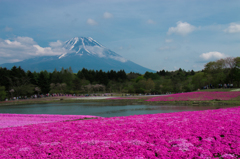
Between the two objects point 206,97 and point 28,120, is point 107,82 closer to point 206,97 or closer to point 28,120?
point 206,97

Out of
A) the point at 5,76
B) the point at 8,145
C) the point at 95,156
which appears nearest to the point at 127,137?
the point at 95,156

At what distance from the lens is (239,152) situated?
807 centimetres

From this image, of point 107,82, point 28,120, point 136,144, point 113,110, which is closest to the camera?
point 136,144

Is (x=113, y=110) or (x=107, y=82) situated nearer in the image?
(x=113, y=110)

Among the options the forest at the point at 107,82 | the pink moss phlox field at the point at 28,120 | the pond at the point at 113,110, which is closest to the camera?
the pink moss phlox field at the point at 28,120

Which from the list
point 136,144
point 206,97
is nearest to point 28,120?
point 136,144

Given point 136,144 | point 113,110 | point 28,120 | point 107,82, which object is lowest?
point 113,110

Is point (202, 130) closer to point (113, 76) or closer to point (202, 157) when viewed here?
point (202, 157)

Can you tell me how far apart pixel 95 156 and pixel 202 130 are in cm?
700

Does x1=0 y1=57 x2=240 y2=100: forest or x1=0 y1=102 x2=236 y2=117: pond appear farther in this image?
x1=0 y1=57 x2=240 y2=100: forest

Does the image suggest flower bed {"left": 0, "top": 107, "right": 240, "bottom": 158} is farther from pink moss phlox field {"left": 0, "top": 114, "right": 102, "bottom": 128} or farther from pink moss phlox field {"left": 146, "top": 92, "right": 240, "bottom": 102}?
pink moss phlox field {"left": 146, "top": 92, "right": 240, "bottom": 102}

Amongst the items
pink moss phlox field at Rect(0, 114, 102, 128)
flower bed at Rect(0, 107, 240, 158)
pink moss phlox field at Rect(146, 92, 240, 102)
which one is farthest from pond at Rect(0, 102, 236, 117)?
flower bed at Rect(0, 107, 240, 158)

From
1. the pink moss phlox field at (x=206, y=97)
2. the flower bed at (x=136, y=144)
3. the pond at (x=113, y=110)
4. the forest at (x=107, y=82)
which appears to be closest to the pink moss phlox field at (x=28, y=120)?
the pond at (x=113, y=110)

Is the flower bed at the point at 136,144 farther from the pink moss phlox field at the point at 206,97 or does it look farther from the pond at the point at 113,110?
the pink moss phlox field at the point at 206,97
